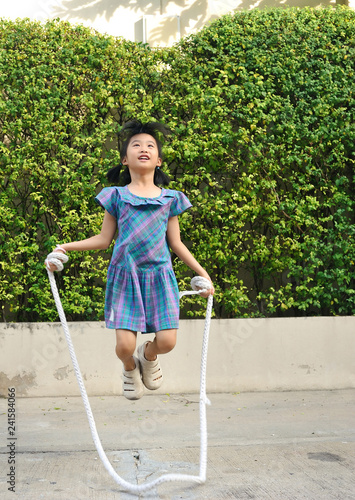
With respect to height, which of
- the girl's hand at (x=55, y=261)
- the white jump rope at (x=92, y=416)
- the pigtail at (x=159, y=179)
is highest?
the pigtail at (x=159, y=179)

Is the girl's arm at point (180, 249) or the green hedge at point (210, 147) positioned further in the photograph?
the green hedge at point (210, 147)

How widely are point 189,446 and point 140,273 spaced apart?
1677mm

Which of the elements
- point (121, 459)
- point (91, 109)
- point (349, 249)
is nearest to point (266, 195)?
point (349, 249)

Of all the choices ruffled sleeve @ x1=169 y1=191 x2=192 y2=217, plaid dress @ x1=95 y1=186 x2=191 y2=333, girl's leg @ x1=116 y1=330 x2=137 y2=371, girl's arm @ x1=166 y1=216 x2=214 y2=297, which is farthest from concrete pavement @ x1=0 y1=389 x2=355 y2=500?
ruffled sleeve @ x1=169 y1=191 x2=192 y2=217

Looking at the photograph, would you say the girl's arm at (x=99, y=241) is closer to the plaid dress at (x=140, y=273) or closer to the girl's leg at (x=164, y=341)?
the plaid dress at (x=140, y=273)

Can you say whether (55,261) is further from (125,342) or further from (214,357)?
(214,357)

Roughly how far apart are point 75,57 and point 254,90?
194 cm

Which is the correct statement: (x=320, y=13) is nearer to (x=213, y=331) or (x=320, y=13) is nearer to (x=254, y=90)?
(x=254, y=90)

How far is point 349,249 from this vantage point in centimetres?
629

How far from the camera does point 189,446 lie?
426 centimetres

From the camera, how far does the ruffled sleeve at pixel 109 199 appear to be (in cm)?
333

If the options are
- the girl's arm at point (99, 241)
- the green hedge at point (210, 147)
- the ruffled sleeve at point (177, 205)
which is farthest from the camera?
the green hedge at point (210, 147)

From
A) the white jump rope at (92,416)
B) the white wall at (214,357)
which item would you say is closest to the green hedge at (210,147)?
the white wall at (214,357)

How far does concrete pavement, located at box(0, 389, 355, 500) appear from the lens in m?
3.32
